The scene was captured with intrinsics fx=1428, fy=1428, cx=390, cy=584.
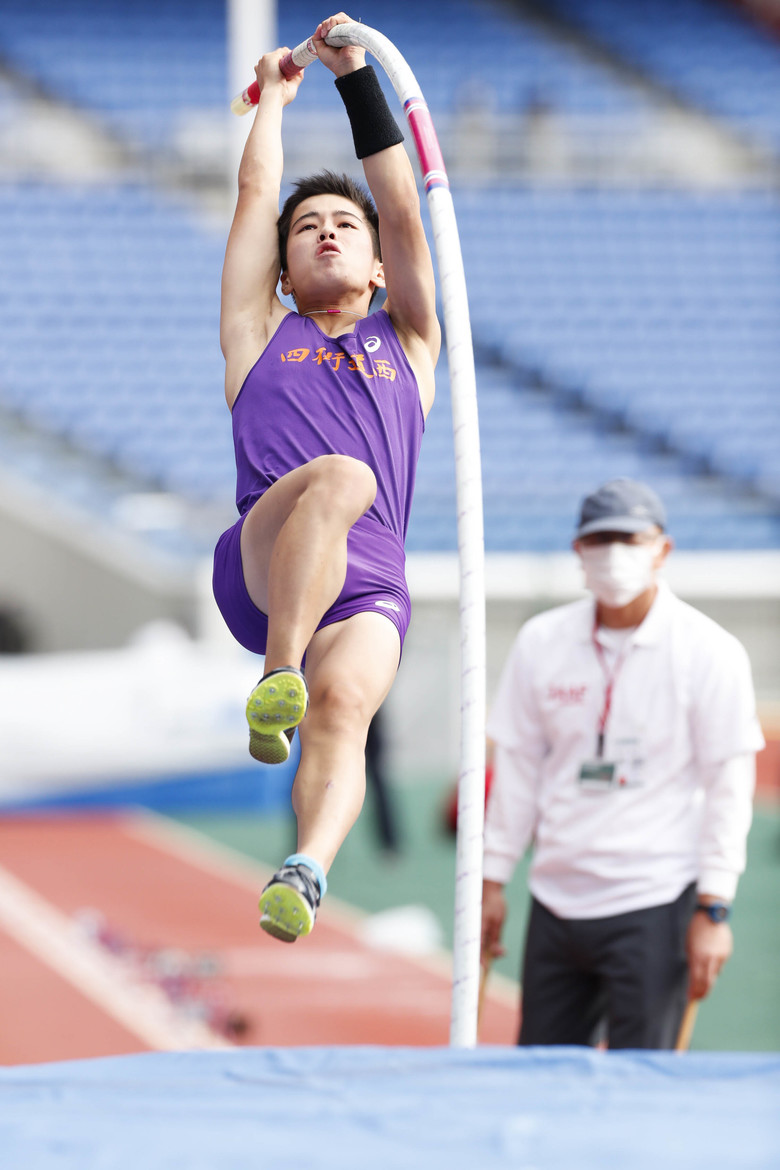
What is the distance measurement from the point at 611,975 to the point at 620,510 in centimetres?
111

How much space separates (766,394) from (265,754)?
1215cm

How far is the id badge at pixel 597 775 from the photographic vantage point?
3.47m

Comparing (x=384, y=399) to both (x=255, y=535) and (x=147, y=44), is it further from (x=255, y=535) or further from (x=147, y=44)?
(x=147, y=44)

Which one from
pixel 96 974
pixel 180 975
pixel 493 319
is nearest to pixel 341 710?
pixel 180 975

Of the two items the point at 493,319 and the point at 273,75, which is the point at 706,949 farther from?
the point at 493,319

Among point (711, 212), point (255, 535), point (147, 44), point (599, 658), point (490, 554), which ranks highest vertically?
point (147, 44)

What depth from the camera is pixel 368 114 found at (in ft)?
8.96

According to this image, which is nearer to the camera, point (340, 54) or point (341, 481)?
point (341, 481)

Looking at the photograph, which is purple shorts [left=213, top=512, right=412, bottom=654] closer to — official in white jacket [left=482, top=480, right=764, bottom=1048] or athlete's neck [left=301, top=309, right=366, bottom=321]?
athlete's neck [left=301, top=309, right=366, bottom=321]

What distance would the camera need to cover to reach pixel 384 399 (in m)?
2.72

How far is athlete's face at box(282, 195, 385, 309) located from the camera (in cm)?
274

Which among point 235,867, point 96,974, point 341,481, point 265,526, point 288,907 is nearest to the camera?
point 288,907

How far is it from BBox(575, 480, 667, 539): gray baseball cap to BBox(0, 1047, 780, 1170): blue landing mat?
1208 millimetres

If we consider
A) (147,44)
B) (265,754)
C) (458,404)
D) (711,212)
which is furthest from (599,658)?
(147,44)
